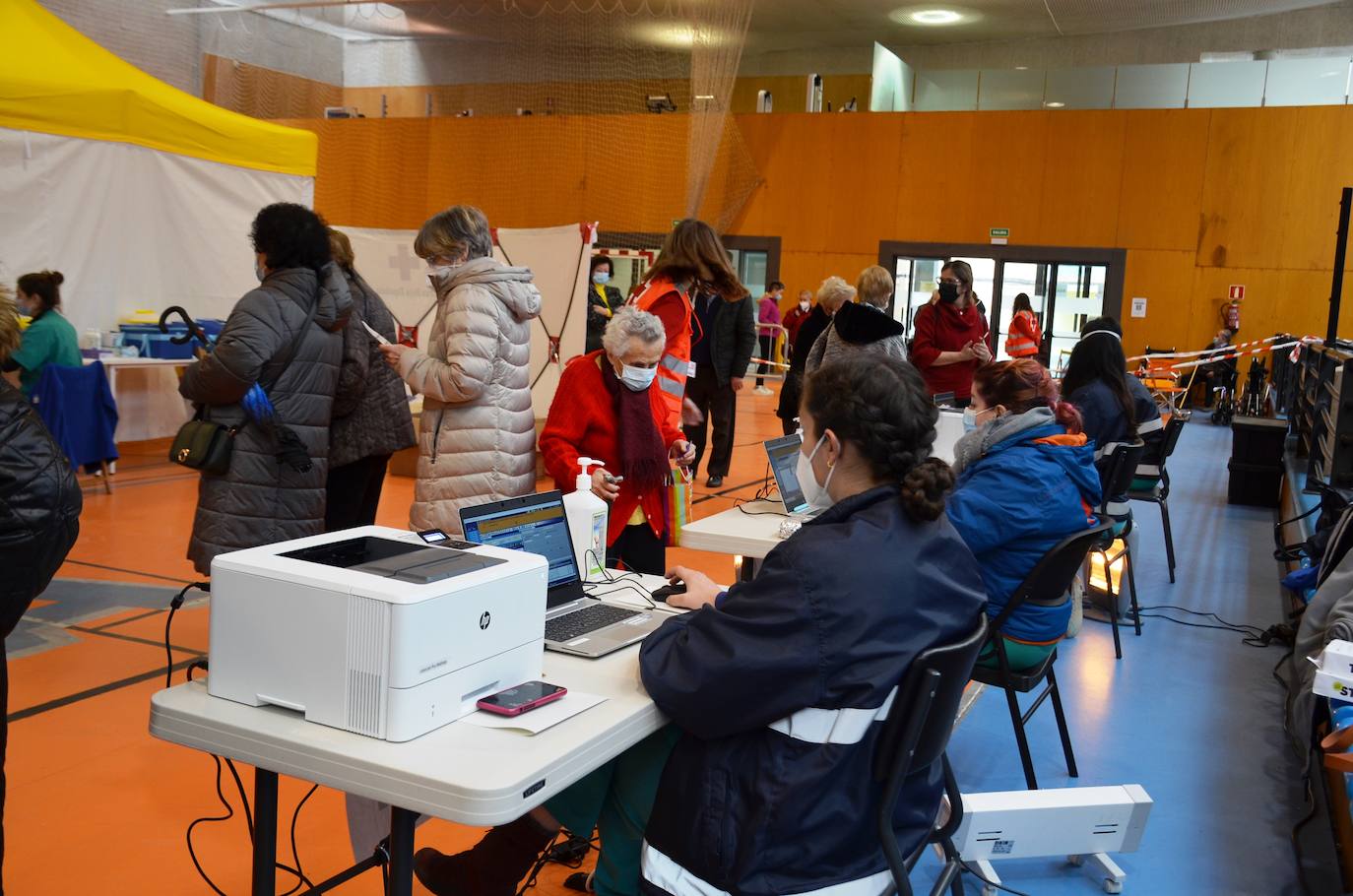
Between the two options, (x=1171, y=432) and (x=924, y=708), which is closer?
(x=924, y=708)

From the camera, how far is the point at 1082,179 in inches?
580

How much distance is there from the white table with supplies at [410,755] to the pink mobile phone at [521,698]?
4 centimetres

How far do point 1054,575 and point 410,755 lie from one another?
78.7 inches

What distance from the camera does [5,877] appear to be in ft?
7.99

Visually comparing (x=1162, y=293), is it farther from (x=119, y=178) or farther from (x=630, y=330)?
(x=630, y=330)

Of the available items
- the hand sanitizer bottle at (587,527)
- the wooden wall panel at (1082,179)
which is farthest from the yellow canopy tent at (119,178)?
the wooden wall panel at (1082,179)

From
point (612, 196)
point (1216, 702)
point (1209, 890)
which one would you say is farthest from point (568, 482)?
point (612, 196)

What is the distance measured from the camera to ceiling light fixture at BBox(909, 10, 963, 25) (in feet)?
51.9

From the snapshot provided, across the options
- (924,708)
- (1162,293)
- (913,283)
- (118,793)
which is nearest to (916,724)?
(924,708)

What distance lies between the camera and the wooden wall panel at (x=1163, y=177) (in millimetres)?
14305

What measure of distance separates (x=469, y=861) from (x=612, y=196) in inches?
585

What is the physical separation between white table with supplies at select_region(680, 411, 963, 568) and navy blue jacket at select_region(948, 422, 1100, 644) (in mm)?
178

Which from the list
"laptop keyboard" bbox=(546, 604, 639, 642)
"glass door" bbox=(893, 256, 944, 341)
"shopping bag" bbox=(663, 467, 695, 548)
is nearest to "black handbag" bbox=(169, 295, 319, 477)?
"shopping bag" bbox=(663, 467, 695, 548)

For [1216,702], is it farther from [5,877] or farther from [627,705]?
[5,877]
